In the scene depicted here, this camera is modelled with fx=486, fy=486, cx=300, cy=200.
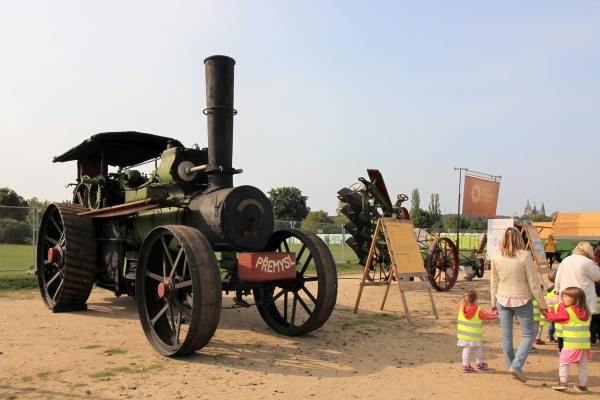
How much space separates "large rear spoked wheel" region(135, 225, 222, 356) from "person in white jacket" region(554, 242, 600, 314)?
339 centimetres

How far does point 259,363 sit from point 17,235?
1074 centimetres

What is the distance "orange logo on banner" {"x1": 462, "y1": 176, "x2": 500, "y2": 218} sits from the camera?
17.9 m

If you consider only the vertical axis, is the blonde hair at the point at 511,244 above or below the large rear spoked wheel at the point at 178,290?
above

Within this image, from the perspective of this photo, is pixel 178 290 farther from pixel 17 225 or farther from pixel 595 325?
pixel 17 225

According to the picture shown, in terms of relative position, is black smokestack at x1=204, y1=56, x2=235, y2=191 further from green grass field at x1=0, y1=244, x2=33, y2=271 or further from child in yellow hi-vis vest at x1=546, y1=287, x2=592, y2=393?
green grass field at x1=0, y1=244, x2=33, y2=271

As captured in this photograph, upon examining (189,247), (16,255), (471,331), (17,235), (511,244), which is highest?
(511,244)

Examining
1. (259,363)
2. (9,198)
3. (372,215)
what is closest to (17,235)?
(372,215)

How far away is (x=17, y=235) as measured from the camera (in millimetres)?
12789

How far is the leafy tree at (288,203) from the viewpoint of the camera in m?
59.2

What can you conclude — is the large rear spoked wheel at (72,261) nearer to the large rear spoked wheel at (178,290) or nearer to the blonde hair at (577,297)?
the large rear spoked wheel at (178,290)

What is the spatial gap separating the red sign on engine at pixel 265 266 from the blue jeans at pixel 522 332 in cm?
224

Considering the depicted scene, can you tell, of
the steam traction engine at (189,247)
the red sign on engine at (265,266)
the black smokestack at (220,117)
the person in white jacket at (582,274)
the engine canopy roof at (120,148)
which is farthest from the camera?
the engine canopy roof at (120,148)

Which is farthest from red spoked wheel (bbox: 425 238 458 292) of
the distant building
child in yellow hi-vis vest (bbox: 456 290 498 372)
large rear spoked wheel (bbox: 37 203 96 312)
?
the distant building

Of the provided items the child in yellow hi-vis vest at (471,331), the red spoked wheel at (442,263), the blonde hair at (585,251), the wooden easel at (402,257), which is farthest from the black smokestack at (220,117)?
the red spoked wheel at (442,263)
